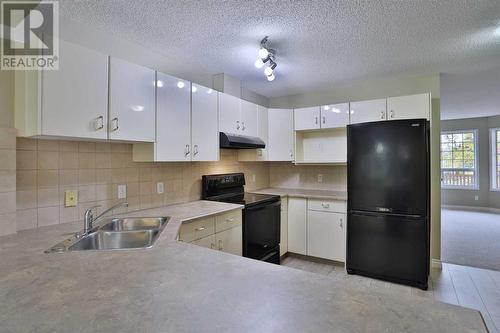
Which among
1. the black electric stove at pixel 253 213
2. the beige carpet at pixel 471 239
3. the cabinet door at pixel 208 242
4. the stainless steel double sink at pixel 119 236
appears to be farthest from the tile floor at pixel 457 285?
the stainless steel double sink at pixel 119 236

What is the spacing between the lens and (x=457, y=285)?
9.16 ft

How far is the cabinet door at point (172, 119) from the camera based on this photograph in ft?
7.15

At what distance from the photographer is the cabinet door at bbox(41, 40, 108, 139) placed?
1.53 m

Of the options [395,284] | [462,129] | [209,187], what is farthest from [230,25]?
[462,129]

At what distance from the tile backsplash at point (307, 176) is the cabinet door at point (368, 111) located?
77 cm

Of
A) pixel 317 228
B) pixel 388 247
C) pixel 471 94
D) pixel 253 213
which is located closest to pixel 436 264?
pixel 388 247

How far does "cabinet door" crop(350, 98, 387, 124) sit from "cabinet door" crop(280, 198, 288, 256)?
4.56 feet

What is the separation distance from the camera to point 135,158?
2.29 metres

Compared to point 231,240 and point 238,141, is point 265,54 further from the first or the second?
point 231,240

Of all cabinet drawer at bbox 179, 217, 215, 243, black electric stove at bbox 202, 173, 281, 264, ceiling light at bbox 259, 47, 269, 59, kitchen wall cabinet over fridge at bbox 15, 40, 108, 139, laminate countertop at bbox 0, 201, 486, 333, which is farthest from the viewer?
black electric stove at bbox 202, 173, 281, 264

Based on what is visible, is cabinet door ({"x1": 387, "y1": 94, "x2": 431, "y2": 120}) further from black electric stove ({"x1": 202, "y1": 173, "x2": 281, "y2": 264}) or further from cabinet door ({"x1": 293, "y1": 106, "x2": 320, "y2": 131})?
black electric stove ({"x1": 202, "y1": 173, "x2": 281, "y2": 264})

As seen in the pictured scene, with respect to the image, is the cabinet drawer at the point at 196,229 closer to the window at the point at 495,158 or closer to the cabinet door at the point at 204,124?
the cabinet door at the point at 204,124

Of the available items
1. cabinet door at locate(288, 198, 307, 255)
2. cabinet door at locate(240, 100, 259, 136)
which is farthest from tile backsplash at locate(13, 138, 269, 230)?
cabinet door at locate(288, 198, 307, 255)

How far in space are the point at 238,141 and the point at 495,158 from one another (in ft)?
23.4
